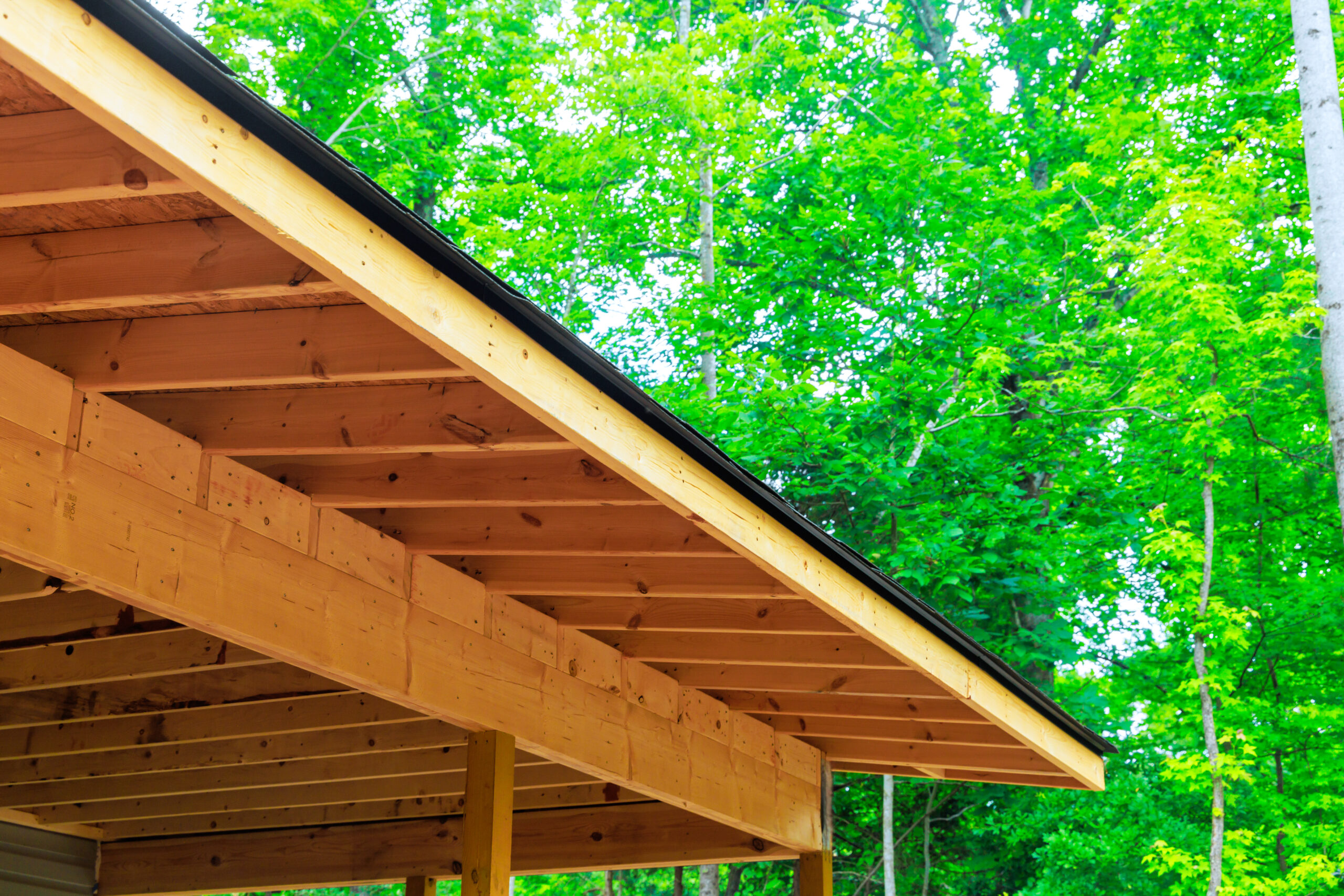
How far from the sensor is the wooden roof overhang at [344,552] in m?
1.86

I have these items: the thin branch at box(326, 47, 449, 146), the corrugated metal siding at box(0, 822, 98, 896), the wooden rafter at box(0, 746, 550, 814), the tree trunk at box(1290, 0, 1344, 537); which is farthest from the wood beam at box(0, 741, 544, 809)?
the thin branch at box(326, 47, 449, 146)

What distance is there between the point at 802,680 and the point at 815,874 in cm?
130

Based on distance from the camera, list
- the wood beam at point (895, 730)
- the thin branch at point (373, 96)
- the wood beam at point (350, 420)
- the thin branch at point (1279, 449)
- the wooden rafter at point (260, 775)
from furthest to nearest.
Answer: the thin branch at point (373, 96) → the thin branch at point (1279, 449) → the wood beam at point (895, 730) → the wooden rafter at point (260, 775) → the wood beam at point (350, 420)

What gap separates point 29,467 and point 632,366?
41.9 feet

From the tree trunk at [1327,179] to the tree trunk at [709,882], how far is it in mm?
6927

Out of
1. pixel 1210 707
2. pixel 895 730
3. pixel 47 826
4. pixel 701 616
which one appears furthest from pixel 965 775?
pixel 1210 707

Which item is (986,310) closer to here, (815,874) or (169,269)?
(815,874)

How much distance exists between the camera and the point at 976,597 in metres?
Result: 12.3

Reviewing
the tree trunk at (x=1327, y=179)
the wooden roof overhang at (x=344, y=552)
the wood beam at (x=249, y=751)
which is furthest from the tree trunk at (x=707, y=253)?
the wood beam at (x=249, y=751)

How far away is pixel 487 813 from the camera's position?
361cm

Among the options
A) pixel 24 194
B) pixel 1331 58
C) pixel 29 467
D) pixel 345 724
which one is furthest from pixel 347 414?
pixel 1331 58

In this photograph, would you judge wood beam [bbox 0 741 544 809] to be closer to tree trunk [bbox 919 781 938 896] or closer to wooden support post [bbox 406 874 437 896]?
wooden support post [bbox 406 874 437 896]

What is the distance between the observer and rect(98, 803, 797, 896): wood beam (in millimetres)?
5855

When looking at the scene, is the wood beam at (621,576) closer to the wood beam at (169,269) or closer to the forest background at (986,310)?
the wood beam at (169,269)
